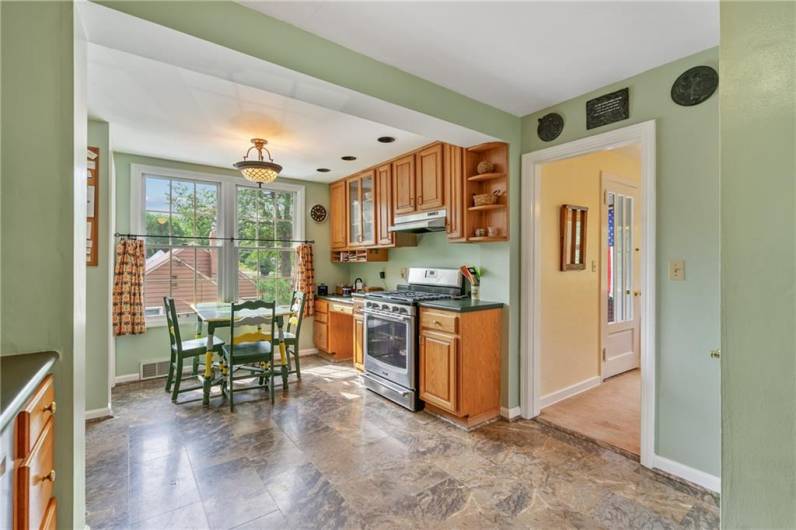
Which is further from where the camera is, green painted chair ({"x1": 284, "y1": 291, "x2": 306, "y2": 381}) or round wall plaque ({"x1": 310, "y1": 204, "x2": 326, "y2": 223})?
round wall plaque ({"x1": 310, "y1": 204, "x2": 326, "y2": 223})

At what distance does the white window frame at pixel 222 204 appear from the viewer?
4.03 metres

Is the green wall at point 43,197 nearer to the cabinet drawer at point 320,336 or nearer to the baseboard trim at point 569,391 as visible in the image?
the baseboard trim at point 569,391

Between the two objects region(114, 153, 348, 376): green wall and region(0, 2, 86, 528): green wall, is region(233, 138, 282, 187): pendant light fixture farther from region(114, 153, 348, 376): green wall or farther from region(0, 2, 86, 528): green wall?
region(0, 2, 86, 528): green wall

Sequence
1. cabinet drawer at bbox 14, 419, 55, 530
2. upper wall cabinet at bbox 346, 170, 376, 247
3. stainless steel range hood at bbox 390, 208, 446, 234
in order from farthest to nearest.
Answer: upper wall cabinet at bbox 346, 170, 376, 247 < stainless steel range hood at bbox 390, 208, 446, 234 < cabinet drawer at bbox 14, 419, 55, 530

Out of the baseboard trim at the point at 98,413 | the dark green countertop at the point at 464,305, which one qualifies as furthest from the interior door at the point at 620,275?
the baseboard trim at the point at 98,413

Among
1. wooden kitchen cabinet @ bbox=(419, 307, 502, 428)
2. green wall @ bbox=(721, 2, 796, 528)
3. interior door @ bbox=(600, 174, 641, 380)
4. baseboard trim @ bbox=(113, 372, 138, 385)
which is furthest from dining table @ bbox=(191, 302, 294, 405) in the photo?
interior door @ bbox=(600, 174, 641, 380)

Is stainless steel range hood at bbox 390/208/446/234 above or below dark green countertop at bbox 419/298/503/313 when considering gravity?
above

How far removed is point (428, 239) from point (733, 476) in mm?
3382

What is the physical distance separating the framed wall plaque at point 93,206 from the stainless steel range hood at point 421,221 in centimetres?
256

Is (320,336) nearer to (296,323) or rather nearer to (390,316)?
(296,323)

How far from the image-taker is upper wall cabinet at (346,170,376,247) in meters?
4.44

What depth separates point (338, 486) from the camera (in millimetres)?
2105

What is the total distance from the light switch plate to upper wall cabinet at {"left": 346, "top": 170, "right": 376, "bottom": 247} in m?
2.89

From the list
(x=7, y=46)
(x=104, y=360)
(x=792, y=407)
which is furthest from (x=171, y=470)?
(x=792, y=407)
